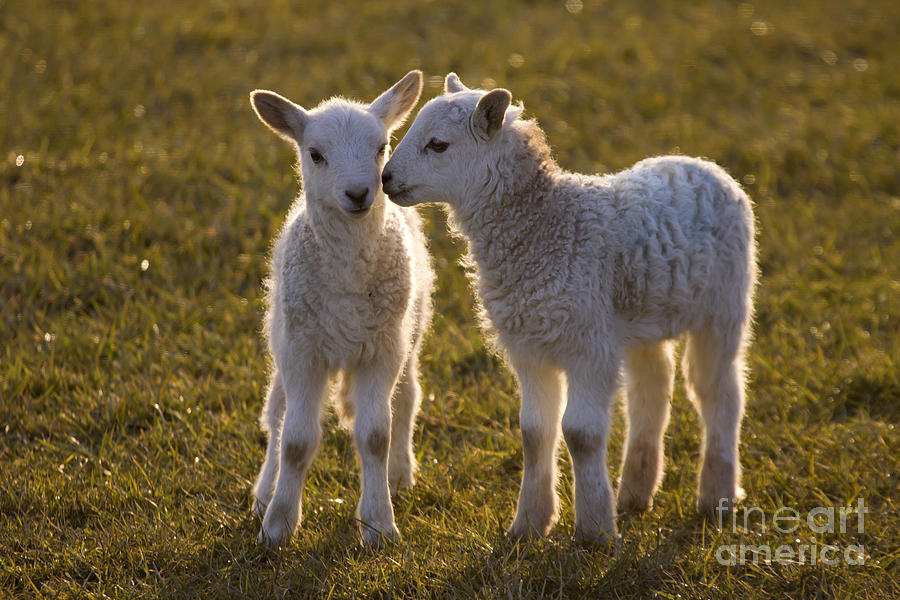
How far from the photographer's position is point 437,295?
26.2 feet

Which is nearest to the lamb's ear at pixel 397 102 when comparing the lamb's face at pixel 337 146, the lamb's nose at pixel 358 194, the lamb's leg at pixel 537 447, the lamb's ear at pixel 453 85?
the lamb's face at pixel 337 146

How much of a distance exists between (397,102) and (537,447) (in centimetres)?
186

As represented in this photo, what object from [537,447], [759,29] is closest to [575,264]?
[537,447]

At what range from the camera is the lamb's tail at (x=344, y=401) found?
5.31 metres

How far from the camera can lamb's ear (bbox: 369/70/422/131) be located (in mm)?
5137

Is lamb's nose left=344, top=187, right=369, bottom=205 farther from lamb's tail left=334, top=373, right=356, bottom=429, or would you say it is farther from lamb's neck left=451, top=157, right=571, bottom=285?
lamb's tail left=334, top=373, right=356, bottom=429

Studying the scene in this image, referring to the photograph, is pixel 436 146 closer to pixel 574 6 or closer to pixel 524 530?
pixel 524 530

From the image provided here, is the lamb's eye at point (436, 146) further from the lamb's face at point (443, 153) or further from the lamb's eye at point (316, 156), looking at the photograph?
the lamb's eye at point (316, 156)

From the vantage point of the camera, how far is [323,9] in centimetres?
1346

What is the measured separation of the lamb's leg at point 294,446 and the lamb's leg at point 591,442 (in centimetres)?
122

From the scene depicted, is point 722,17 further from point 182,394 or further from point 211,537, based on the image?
point 211,537

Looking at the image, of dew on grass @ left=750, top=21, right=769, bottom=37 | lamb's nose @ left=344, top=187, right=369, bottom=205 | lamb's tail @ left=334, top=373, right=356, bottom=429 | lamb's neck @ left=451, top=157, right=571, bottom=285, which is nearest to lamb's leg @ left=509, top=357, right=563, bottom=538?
lamb's neck @ left=451, top=157, right=571, bottom=285

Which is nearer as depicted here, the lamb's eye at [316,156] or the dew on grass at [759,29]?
the lamb's eye at [316,156]

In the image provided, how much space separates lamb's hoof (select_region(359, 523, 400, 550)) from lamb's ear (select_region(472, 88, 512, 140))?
1899 millimetres
